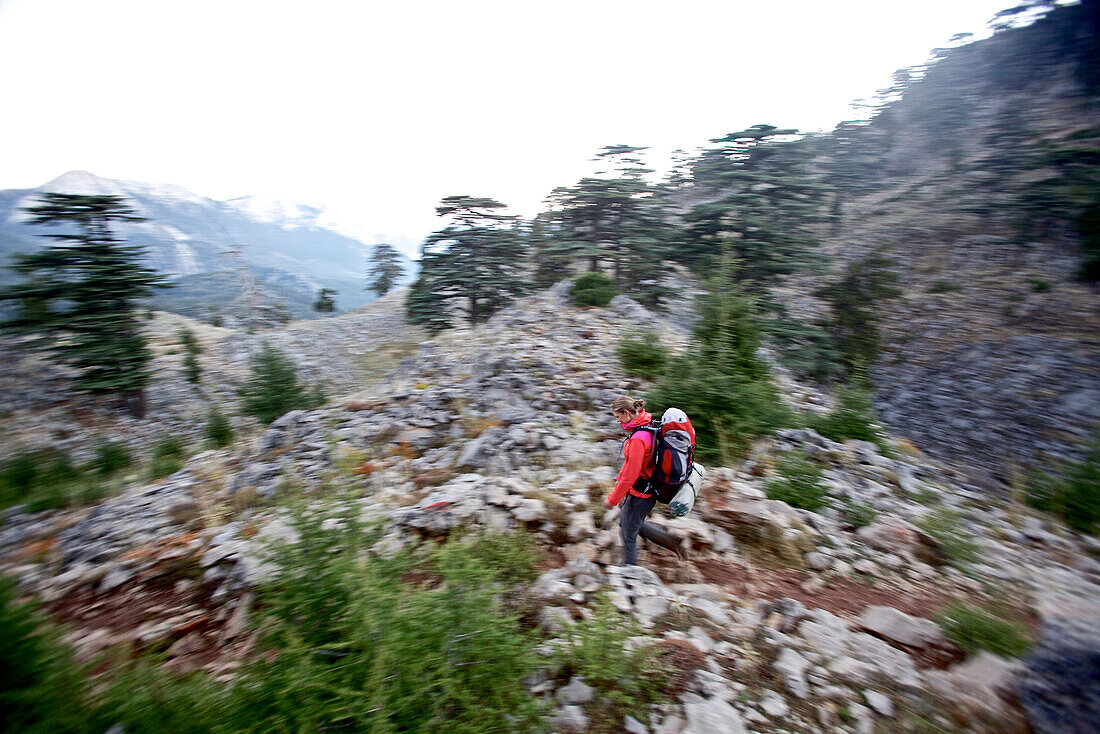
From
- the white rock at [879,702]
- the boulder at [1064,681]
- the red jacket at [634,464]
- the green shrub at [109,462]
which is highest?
the red jacket at [634,464]

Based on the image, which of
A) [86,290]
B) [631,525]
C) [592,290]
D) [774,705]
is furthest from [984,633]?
[86,290]

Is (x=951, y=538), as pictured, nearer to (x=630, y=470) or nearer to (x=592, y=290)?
(x=630, y=470)

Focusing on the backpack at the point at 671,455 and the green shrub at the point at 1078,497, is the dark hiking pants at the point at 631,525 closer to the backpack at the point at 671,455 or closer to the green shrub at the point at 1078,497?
the backpack at the point at 671,455

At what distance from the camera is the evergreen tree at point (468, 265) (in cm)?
1791

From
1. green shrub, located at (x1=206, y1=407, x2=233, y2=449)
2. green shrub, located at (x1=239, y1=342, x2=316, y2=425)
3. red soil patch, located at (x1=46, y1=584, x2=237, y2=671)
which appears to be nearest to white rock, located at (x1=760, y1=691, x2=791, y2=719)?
red soil patch, located at (x1=46, y1=584, x2=237, y2=671)

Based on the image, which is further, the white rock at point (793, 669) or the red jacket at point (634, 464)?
the red jacket at point (634, 464)

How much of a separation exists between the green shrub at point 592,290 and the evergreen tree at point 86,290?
49.8 ft

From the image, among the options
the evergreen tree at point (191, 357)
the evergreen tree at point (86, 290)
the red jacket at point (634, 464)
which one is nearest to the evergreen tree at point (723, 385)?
the red jacket at point (634, 464)

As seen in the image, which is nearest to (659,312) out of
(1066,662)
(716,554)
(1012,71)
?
(716,554)

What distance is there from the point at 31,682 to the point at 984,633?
6070 mm

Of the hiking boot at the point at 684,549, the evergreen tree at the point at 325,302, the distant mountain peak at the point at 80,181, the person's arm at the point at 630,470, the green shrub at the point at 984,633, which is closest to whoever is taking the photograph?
the green shrub at the point at 984,633

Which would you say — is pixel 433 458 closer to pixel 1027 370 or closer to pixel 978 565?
Result: pixel 978 565

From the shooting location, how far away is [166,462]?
30.2 ft

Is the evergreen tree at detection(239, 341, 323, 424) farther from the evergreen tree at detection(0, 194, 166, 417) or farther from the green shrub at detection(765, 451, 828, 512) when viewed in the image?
the green shrub at detection(765, 451, 828, 512)
